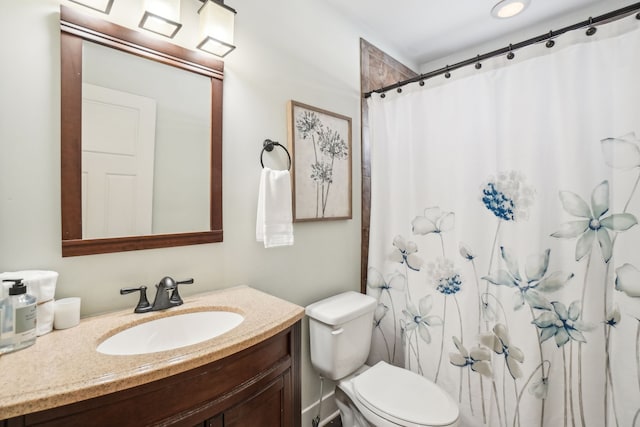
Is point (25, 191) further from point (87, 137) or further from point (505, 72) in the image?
point (505, 72)

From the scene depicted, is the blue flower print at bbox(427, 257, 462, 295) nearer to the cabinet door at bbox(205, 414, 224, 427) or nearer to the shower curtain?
the shower curtain

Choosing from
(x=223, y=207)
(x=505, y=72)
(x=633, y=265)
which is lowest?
(x=633, y=265)

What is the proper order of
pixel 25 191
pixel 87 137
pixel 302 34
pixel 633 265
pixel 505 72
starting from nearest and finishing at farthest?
pixel 25 191 → pixel 87 137 → pixel 633 265 → pixel 505 72 → pixel 302 34

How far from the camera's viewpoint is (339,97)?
1897mm

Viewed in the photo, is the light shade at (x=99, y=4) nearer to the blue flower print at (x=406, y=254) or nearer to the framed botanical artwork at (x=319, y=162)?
the framed botanical artwork at (x=319, y=162)

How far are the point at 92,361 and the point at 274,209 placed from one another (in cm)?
88

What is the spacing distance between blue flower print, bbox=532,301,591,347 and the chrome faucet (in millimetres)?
1592

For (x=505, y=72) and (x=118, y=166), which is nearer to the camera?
(x=118, y=166)

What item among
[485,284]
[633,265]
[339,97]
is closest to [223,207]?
[339,97]

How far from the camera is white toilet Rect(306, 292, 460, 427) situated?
4.05ft

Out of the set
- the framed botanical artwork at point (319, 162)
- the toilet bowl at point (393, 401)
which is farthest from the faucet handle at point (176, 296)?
the toilet bowl at point (393, 401)

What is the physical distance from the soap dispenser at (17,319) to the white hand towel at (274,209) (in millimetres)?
802

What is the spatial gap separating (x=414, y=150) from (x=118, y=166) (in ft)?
4.98

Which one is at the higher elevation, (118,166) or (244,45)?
(244,45)
